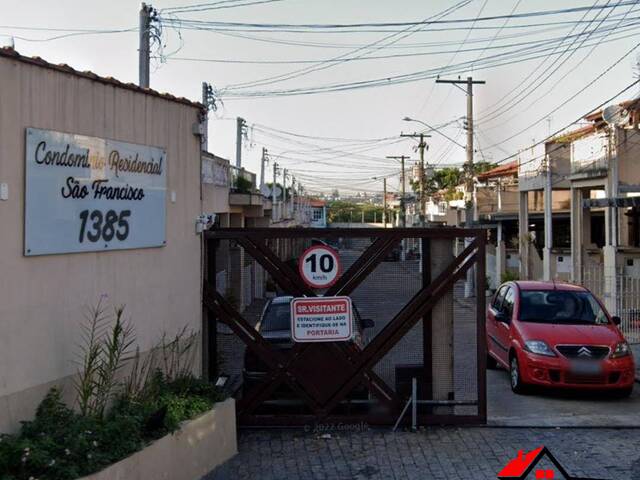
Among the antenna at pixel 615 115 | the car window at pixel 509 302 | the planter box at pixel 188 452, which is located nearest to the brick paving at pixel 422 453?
the planter box at pixel 188 452

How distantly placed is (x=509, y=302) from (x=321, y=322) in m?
5.57

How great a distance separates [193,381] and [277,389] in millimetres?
1134

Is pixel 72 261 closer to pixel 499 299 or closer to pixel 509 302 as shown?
pixel 509 302

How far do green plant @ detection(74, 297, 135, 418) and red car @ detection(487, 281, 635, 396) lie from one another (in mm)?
6435

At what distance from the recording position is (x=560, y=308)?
39.1 ft

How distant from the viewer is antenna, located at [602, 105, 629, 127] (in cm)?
1862

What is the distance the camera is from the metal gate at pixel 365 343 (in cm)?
812

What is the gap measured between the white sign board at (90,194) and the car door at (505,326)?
6559 millimetres

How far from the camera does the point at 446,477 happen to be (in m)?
6.75

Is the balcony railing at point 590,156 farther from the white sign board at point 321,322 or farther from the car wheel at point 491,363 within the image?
the white sign board at point 321,322

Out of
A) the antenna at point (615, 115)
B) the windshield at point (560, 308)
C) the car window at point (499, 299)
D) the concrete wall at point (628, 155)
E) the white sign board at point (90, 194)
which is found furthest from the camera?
the concrete wall at point (628, 155)

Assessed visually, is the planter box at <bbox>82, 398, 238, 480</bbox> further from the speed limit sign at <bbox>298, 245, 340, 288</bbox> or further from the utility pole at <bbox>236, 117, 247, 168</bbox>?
the utility pole at <bbox>236, 117, 247, 168</bbox>

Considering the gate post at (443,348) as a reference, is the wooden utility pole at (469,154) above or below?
above

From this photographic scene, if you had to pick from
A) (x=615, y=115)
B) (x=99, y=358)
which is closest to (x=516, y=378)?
(x=99, y=358)
